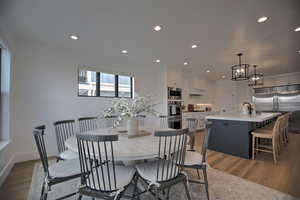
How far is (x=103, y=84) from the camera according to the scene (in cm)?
414

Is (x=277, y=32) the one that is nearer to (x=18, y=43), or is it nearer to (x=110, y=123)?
(x=110, y=123)

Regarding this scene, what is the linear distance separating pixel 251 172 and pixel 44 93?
4520 mm

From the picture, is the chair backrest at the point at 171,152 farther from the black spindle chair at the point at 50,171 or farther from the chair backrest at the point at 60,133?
the chair backrest at the point at 60,133

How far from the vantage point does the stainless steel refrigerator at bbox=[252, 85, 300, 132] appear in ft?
19.9

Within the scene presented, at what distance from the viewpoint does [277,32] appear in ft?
8.95

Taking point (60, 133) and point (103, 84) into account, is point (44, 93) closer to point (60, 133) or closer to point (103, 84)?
point (60, 133)

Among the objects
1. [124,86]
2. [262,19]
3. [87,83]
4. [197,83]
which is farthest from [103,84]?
[197,83]

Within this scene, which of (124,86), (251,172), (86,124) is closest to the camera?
(251,172)

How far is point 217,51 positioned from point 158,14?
7.56 feet

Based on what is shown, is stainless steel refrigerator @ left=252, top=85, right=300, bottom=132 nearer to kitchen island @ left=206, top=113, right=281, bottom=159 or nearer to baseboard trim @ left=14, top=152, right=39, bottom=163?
kitchen island @ left=206, top=113, right=281, bottom=159

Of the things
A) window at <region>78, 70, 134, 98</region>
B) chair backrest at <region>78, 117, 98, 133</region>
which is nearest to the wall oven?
window at <region>78, 70, 134, 98</region>

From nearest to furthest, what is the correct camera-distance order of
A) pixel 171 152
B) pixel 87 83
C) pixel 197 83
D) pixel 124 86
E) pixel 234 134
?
pixel 171 152, pixel 234 134, pixel 87 83, pixel 124 86, pixel 197 83

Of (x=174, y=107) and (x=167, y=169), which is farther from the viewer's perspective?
(x=174, y=107)

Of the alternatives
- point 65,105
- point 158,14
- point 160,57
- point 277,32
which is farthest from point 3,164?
point 277,32
